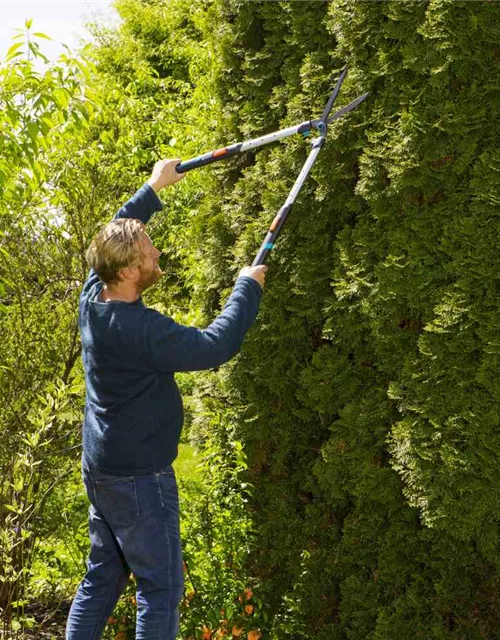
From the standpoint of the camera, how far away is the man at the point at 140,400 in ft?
9.82

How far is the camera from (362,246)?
3.82m

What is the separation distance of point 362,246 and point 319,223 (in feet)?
0.96

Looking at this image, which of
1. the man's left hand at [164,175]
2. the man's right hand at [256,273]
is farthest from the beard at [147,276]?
the man's left hand at [164,175]

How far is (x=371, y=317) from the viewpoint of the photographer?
378cm

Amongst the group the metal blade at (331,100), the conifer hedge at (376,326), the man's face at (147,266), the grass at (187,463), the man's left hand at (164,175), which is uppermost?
the man's face at (147,266)

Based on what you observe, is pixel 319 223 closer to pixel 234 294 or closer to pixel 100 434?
pixel 234 294

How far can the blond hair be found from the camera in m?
3.03

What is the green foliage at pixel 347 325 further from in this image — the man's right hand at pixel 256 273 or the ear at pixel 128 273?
the ear at pixel 128 273

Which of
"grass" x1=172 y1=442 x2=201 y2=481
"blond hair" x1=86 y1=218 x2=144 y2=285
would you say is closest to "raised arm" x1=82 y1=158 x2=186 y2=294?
"blond hair" x1=86 y1=218 x2=144 y2=285

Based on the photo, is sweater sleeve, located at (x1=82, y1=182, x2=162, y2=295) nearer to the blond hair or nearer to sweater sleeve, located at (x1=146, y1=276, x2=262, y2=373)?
the blond hair

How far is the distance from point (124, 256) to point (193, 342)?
0.39 meters

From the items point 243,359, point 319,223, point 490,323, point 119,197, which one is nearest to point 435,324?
point 490,323

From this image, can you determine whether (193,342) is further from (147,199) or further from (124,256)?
(147,199)

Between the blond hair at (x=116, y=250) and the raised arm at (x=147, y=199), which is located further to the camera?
the raised arm at (x=147, y=199)
